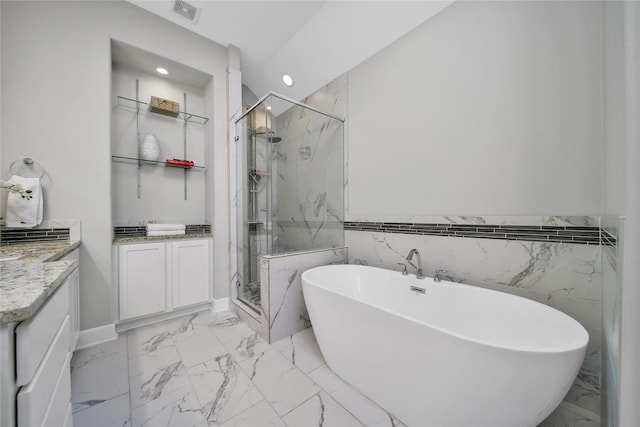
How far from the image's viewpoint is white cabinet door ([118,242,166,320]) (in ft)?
6.95

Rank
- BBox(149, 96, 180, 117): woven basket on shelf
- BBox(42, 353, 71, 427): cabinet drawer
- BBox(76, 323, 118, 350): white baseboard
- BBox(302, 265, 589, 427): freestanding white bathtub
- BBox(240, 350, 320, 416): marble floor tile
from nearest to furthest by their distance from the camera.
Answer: BBox(42, 353, 71, 427): cabinet drawer < BBox(302, 265, 589, 427): freestanding white bathtub < BBox(240, 350, 320, 416): marble floor tile < BBox(76, 323, 118, 350): white baseboard < BBox(149, 96, 180, 117): woven basket on shelf

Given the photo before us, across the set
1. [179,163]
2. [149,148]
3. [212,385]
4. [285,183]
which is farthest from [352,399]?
[149,148]

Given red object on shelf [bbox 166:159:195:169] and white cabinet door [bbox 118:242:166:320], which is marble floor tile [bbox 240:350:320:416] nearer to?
white cabinet door [bbox 118:242:166:320]

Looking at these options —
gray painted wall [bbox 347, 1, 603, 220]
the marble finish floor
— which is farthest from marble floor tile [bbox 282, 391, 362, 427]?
gray painted wall [bbox 347, 1, 603, 220]

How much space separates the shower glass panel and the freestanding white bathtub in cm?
68

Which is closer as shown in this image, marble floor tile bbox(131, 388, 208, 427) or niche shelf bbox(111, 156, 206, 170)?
marble floor tile bbox(131, 388, 208, 427)

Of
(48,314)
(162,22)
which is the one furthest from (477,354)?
(162,22)

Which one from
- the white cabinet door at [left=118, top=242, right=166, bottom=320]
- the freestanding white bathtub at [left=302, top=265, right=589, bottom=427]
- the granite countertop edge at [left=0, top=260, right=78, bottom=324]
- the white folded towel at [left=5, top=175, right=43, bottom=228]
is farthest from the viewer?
the white cabinet door at [left=118, top=242, right=166, bottom=320]

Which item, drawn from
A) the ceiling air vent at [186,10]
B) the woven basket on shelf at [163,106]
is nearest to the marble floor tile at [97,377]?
the woven basket on shelf at [163,106]

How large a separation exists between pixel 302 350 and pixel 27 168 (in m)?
2.45

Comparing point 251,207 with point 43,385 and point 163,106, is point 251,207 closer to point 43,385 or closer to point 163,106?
point 163,106

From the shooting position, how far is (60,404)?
0.75 m

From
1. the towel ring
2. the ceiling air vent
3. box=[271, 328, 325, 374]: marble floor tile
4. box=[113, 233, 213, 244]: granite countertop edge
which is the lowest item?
box=[271, 328, 325, 374]: marble floor tile

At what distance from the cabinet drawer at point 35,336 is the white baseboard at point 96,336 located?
164 cm
